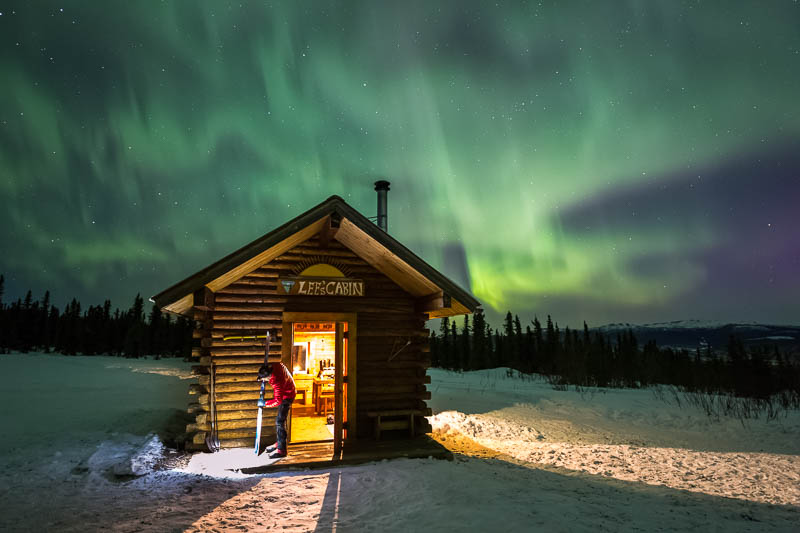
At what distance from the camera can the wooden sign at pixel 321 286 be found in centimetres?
990

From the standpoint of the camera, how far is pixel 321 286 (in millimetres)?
10047

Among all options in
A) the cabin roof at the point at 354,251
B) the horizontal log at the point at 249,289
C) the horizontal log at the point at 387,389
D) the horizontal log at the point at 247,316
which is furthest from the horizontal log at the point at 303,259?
the horizontal log at the point at 387,389

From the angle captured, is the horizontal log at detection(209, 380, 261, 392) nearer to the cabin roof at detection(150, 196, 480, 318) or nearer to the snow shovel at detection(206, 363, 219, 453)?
the snow shovel at detection(206, 363, 219, 453)

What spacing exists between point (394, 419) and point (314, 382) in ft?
19.0

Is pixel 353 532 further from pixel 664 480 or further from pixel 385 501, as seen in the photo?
pixel 664 480

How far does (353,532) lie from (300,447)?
459 centimetres

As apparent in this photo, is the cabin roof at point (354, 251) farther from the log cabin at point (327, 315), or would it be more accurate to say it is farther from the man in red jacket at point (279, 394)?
the man in red jacket at point (279, 394)

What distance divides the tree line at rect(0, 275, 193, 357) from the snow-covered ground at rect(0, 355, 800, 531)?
202 feet

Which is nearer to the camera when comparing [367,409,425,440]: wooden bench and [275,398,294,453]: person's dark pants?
[275,398,294,453]: person's dark pants

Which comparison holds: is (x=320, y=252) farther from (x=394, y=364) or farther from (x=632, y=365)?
(x=632, y=365)

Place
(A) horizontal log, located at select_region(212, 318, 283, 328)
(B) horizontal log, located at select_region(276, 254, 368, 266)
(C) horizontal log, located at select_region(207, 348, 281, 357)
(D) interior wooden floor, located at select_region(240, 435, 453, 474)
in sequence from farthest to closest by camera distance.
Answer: (B) horizontal log, located at select_region(276, 254, 368, 266) < (A) horizontal log, located at select_region(212, 318, 283, 328) < (C) horizontal log, located at select_region(207, 348, 281, 357) < (D) interior wooden floor, located at select_region(240, 435, 453, 474)

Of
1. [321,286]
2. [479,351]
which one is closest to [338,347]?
[321,286]

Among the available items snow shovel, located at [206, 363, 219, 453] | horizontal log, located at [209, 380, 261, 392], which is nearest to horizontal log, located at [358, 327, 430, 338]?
horizontal log, located at [209, 380, 261, 392]

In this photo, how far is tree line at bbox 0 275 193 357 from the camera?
213 feet
